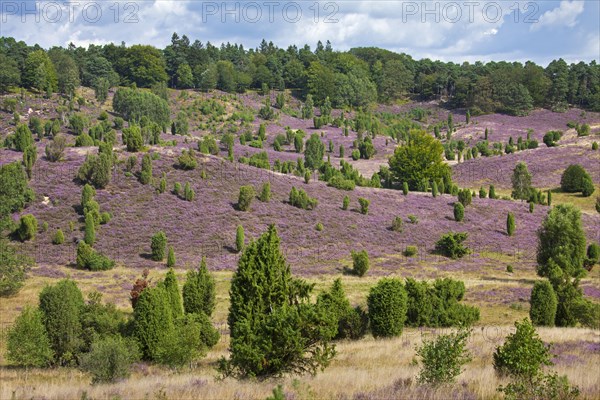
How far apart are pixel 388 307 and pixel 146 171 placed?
33.9 metres

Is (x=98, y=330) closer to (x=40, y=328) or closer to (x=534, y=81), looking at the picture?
(x=40, y=328)

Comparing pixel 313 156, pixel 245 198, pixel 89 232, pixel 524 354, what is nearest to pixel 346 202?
pixel 245 198

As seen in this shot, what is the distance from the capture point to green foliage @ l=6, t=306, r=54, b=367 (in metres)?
18.0

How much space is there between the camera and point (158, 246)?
39.9m

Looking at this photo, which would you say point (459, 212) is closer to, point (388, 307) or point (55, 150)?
point (388, 307)

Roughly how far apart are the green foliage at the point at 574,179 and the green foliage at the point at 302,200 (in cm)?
3514

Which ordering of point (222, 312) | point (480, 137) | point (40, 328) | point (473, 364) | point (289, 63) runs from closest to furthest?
point (473, 364) < point (40, 328) < point (222, 312) < point (480, 137) < point (289, 63)

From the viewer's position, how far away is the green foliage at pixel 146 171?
50.7 metres

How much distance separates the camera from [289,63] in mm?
133125

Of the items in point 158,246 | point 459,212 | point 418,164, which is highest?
point 418,164

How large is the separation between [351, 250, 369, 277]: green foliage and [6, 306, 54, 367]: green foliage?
79.3ft

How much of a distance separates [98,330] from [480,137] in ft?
297

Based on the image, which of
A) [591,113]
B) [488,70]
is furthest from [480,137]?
[488,70]

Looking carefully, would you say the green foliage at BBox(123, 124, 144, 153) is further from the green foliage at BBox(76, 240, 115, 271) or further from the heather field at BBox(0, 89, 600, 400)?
the green foliage at BBox(76, 240, 115, 271)
